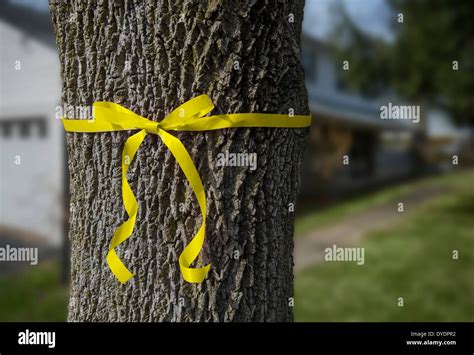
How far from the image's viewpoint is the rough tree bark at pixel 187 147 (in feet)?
6.36

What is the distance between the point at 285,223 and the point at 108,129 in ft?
2.59

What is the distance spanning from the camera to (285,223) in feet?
7.03

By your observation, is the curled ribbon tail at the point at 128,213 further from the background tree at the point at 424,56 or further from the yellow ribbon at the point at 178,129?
the background tree at the point at 424,56

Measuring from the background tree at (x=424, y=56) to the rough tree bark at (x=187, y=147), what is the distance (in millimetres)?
8468

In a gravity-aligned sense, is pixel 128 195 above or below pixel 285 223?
above

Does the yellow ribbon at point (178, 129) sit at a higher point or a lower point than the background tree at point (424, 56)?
lower

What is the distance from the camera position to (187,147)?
77.9 inches

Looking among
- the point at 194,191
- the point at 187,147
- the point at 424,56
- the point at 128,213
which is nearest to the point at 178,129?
the point at 187,147

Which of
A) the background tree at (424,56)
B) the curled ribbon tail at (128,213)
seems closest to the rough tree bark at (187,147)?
the curled ribbon tail at (128,213)

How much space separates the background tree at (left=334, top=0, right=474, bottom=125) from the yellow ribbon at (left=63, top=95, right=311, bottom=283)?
8589 mm

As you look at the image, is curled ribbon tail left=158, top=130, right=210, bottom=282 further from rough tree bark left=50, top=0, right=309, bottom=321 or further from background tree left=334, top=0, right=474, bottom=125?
background tree left=334, top=0, right=474, bottom=125

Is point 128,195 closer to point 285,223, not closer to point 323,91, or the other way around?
point 285,223

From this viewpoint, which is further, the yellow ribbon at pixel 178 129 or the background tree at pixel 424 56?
the background tree at pixel 424 56
